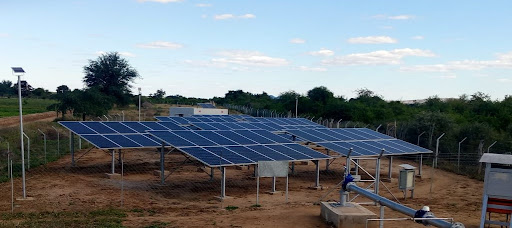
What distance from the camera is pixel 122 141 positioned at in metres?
23.7

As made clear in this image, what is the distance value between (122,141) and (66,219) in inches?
386

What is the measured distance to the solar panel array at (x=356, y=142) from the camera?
2423cm

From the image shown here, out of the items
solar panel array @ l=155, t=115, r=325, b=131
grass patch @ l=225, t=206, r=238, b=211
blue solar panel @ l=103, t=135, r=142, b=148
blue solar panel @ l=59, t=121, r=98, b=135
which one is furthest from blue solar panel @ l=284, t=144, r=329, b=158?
blue solar panel @ l=59, t=121, r=98, b=135

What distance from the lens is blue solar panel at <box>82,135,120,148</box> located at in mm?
22194

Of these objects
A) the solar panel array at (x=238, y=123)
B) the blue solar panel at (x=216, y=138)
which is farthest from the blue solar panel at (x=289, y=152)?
the solar panel array at (x=238, y=123)

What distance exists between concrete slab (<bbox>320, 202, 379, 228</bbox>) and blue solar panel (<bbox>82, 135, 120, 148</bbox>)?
12026 millimetres

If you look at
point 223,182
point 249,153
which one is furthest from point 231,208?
point 249,153

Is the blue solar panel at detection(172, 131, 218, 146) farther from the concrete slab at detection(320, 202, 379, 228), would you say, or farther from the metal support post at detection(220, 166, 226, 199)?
the concrete slab at detection(320, 202, 379, 228)

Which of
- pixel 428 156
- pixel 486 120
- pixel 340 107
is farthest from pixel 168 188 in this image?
pixel 340 107

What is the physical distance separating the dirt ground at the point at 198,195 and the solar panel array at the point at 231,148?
5.37 ft

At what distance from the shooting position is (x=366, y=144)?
85.8 ft

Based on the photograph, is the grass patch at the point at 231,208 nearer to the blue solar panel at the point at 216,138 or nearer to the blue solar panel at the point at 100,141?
the blue solar panel at the point at 216,138

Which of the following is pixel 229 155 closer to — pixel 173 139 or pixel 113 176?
pixel 173 139

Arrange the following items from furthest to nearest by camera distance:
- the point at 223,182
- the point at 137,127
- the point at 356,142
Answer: the point at 137,127
the point at 356,142
the point at 223,182
